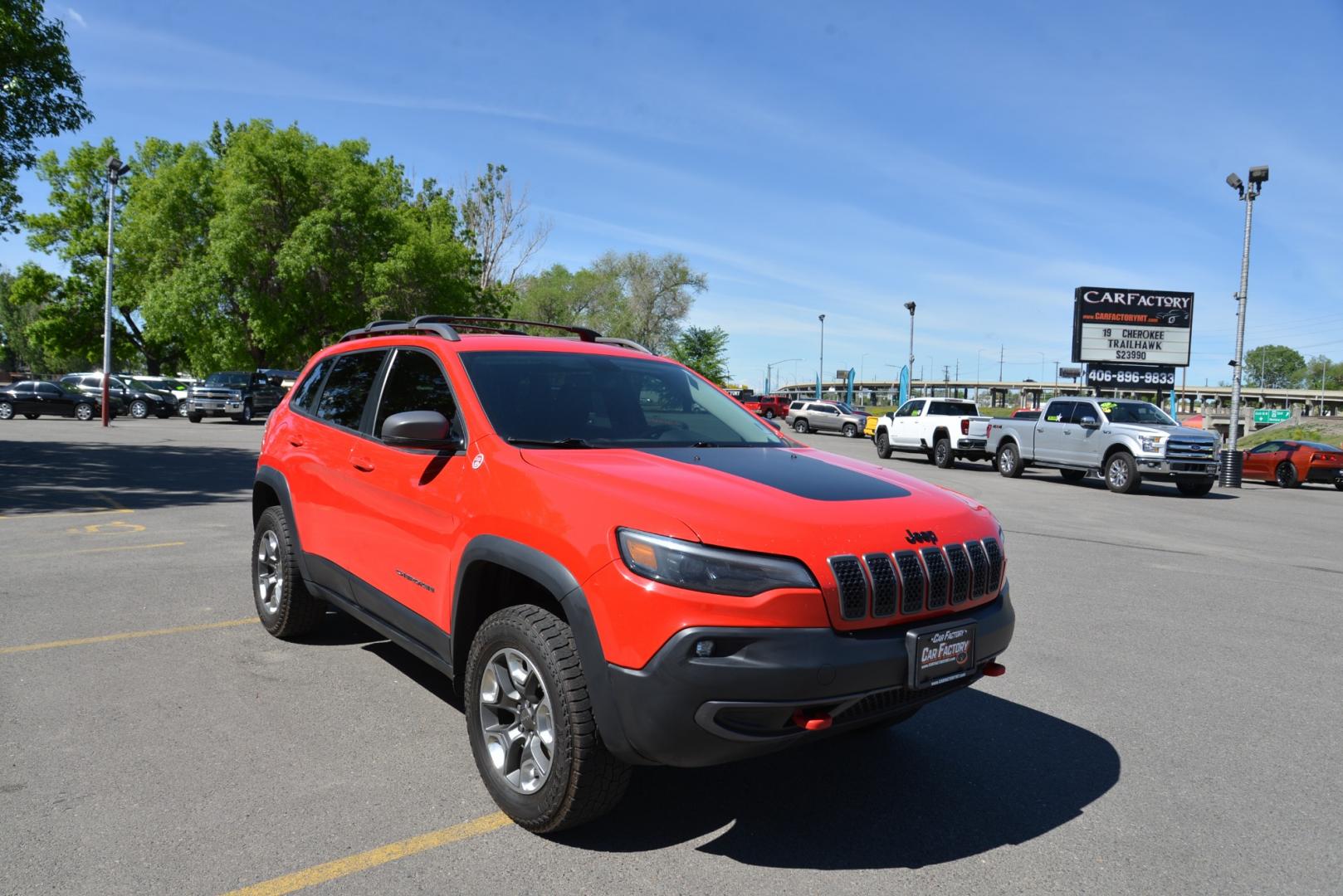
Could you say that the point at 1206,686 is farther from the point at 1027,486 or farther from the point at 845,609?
the point at 1027,486

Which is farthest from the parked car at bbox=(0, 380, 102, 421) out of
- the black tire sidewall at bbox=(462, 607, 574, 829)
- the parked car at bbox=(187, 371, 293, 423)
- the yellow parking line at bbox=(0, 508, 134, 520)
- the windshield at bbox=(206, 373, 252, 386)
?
the black tire sidewall at bbox=(462, 607, 574, 829)

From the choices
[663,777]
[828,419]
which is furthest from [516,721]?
[828,419]

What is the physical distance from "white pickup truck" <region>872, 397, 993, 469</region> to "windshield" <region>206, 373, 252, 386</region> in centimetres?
2337

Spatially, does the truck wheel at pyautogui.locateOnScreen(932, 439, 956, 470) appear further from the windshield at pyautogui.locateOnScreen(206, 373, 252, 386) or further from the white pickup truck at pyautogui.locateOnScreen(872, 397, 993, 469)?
the windshield at pyautogui.locateOnScreen(206, 373, 252, 386)

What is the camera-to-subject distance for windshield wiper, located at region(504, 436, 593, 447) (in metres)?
3.64

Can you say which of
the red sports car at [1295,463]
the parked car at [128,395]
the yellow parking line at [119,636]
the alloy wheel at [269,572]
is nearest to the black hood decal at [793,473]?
the alloy wheel at [269,572]

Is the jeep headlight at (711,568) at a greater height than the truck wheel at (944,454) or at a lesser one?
greater

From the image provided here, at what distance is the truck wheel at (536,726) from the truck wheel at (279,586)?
228cm

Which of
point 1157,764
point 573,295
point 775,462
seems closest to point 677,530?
point 775,462

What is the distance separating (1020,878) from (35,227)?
5990cm

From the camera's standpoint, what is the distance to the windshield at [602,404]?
12.7ft

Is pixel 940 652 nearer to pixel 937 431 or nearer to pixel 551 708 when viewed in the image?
pixel 551 708

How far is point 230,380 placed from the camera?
34688 millimetres

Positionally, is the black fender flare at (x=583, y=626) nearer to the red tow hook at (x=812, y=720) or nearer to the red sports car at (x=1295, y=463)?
the red tow hook at (x=812, y=720)
